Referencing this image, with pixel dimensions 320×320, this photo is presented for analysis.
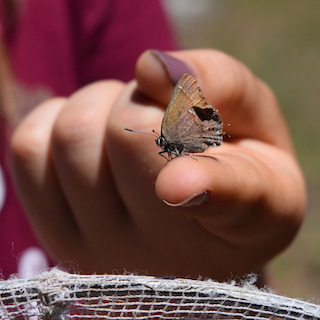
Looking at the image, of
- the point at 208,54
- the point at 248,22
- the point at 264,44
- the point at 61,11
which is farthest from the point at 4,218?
the point at 248,22

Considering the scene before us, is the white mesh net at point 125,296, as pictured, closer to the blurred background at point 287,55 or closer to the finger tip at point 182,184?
the finger tip at point 182,184

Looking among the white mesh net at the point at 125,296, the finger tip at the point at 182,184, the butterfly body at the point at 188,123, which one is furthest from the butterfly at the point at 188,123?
the white mesh net at the point at 125,296

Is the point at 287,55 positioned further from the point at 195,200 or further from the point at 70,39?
the point at 195,200

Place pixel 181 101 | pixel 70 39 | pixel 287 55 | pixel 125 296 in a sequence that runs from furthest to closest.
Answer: pixel 287 55 < pixel 70 39 < pixel 181 101 < pixel 125 296

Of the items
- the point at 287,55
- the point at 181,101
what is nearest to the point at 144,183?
the point at 181,101

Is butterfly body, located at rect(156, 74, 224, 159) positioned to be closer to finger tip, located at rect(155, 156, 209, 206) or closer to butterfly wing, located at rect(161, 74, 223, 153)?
butterfly wing, located at rect(161, 74, 223, 153)

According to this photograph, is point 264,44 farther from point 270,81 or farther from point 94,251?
point 94,251

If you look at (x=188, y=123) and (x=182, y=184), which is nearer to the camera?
(x=182, y=184)
